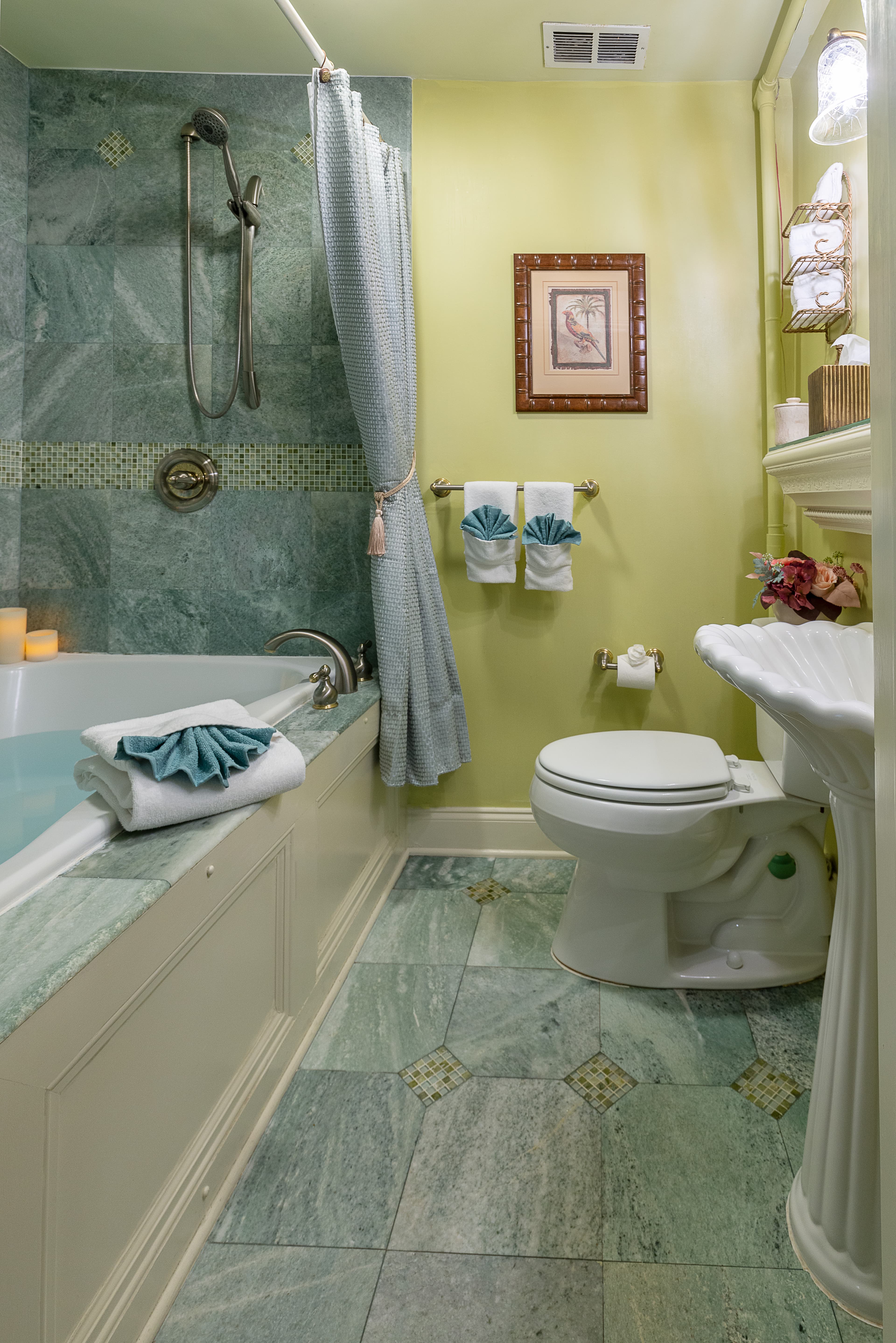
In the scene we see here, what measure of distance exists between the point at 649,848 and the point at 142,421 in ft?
6.00

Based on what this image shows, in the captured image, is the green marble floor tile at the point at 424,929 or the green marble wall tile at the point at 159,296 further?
the green marble wall tile at the point at 159,296

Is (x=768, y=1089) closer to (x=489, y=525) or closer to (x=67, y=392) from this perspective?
(x=489, y=525)

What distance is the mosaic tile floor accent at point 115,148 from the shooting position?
235 centimetres

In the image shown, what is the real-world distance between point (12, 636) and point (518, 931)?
62.9 inches

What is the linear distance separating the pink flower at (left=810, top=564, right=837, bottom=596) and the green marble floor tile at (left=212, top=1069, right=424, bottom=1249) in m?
1.28

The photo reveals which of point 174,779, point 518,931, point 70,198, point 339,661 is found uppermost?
point 70,198

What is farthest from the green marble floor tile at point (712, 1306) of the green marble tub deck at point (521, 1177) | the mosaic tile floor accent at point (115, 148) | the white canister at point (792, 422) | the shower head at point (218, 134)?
the mosaic tile floor accent at point (115, 148)

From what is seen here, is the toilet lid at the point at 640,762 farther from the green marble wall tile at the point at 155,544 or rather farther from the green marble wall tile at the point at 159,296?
the green marble wall tile at the point at 159,296

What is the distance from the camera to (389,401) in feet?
6.63

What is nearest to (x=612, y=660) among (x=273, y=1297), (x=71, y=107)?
(x=273, y=1297)

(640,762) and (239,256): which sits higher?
(239,256)

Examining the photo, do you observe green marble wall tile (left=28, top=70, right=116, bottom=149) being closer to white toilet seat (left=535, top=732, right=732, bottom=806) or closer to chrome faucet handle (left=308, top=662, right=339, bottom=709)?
chrome faucet handle (left=308, top=662, right=339, bottom=709)

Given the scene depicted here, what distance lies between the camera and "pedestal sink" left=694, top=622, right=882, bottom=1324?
100 cm

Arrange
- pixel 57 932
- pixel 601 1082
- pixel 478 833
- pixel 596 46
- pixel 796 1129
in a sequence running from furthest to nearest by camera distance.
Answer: pixel 478 833 → pixel 596 46 → pixel 601 1082 → pixel 796 1129 → pixel 57 932
